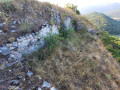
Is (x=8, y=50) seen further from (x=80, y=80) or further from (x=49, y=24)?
(x=80, y=80)

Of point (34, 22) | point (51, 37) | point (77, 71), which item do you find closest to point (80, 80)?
point (77, 71)

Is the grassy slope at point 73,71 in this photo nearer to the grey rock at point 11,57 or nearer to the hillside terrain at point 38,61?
the hillside terrain at point 38,61

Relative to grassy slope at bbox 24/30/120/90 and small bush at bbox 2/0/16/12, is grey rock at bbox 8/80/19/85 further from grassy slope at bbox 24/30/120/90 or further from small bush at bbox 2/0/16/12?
small bush at bbox 2/0/16/12

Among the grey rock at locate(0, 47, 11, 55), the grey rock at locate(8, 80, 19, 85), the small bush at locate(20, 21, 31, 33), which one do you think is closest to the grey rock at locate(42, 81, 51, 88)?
the grey rock at locate(8, 80, 19, 85)

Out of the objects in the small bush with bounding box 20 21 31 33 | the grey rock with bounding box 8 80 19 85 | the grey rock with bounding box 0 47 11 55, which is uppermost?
the small bush with bounding box 20 21 31 33

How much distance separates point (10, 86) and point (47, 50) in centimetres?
165

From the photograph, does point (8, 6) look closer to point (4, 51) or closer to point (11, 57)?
point (4, 51)

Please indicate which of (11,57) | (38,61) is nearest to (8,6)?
(11,57)

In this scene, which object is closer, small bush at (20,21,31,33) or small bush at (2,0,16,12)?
small bush at (20,21,31,33)

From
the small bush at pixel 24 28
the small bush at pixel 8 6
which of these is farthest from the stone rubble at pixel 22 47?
the small bush at pixel 8 6

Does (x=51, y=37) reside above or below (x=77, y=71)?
above

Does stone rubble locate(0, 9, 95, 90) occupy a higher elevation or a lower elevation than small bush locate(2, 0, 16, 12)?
lower

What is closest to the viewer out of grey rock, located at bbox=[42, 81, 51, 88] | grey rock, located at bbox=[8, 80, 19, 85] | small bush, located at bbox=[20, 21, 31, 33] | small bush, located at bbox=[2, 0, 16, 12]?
grey rock, located at bbox=[8, 80, 19, 85]

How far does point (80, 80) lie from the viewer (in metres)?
2.53
